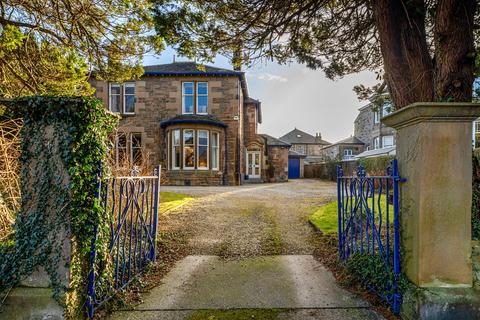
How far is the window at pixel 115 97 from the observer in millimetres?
17656

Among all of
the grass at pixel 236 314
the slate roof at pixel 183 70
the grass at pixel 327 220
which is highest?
the slate roof at pixel 183 70

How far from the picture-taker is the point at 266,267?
4137mm

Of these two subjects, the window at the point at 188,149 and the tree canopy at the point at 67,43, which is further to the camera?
the window at the point at 188,149

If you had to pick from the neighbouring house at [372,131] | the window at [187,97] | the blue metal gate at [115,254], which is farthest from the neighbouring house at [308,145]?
the blue metal gate at [115,254]

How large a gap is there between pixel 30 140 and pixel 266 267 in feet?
11.3

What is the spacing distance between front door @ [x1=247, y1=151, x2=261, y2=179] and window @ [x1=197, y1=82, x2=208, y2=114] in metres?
5.51

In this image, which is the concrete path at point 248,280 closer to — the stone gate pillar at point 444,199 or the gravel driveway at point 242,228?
the gravel driveway at point 242,228

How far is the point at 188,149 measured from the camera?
16.7m

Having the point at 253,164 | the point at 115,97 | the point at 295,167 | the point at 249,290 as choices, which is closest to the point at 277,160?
the point at 253,164

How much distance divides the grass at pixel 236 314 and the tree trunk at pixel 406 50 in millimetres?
3379

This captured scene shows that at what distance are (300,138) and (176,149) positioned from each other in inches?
1366

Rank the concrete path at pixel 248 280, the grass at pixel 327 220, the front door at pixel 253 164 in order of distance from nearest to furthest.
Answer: the concrete path at pixel 248 280, the grass at pixel 327 220, the front door at pixel 253 164

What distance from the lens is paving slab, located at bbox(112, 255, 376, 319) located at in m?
2.97

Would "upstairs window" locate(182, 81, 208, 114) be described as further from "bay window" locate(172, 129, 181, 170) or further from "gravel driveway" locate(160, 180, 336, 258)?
"gravel driveway" locate(160, 180, 336, 258)
